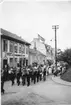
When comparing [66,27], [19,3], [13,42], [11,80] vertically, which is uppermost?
[19,3]

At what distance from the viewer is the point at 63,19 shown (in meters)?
1.95

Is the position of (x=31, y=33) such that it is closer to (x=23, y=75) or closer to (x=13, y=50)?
(x=13, y=50)

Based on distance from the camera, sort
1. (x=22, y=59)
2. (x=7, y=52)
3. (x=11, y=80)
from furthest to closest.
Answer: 1. (x=11, y=80)
2. (x=22, y=59)
3. (x=7, y=52)

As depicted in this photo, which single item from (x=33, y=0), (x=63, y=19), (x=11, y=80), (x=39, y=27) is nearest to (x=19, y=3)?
(x=33, y=0)

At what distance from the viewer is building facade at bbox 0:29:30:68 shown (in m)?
1.79

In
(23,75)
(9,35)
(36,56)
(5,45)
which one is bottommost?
(23,75)

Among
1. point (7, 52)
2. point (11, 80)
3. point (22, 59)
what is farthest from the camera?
point (11, 80)

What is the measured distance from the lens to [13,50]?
6.29ft

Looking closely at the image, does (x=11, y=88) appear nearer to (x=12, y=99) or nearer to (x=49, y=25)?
(x=12, y=99)

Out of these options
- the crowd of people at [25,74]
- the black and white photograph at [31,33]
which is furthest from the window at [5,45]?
the crowd of people at [25,74]

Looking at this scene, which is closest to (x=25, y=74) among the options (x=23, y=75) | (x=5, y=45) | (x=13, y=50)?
(x=23, y=75)

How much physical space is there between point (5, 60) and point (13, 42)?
0.26 m

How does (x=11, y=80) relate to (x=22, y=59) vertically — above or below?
below

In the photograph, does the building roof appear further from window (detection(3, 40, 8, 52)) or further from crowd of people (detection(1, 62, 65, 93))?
crowd of people (detection(1, 62, 65, 93))
